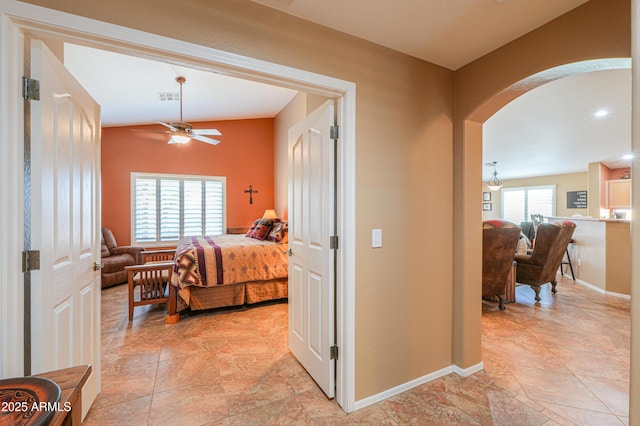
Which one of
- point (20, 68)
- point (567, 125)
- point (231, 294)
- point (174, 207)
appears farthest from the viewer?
point (174, 207)

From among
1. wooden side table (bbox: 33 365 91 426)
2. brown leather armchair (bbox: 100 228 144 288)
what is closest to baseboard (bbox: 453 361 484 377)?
wooden side table (bbox: 33 365 91 426)

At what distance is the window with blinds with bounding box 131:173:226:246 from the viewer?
5633 millimetres

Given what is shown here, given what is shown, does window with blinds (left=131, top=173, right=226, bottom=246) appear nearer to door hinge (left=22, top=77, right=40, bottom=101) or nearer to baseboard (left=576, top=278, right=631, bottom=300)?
door hinge (left=22, top=77, right=40, bottom=101)

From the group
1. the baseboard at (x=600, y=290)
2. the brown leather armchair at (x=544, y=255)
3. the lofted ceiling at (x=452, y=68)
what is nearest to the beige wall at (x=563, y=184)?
the lofted ceiling at (x=452, y=68)

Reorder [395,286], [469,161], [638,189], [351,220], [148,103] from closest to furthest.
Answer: [638,189] → [351,220] → [395,286] → [469,161] → [148,103]

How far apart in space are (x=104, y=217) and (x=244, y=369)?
190 inches

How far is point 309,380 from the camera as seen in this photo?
220 centimetres

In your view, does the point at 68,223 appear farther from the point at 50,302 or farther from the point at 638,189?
the point at 638,189

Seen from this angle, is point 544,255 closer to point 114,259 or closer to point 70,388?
point 70,388

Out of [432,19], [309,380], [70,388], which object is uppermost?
[432,19]

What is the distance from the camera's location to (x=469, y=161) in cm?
225

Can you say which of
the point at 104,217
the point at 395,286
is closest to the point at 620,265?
the point at 395,286

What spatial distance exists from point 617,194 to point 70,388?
29.5ft

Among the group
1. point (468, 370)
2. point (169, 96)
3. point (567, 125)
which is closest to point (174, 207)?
point (169, 96)
